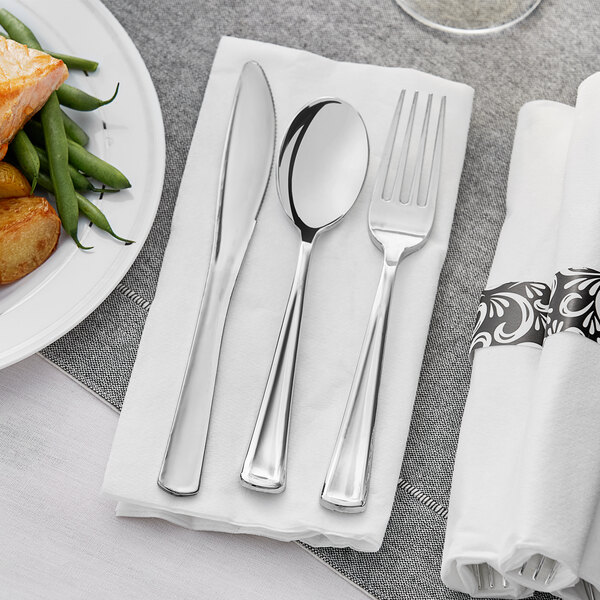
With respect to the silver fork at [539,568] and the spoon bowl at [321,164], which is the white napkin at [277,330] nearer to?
the spoon bowl at [321,164]

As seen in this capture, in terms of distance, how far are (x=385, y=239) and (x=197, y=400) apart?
0.27 metres

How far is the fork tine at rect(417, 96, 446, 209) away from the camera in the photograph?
79 cm

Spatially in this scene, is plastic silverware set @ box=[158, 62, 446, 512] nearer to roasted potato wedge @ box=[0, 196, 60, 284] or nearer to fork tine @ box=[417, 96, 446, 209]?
fork tine @ box=[417, 96, 446, 209]

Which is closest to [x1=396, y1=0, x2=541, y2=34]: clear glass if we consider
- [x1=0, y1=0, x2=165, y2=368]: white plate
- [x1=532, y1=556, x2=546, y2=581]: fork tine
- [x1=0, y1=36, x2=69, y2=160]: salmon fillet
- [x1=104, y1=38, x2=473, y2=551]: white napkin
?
[x1=104, y1=38, x2=473, y2=551]: white napkin

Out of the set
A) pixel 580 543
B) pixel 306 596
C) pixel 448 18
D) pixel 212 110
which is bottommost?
pixel 306 596

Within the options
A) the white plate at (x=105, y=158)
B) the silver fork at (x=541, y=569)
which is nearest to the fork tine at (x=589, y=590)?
the silver fork at (x=541, y=569)

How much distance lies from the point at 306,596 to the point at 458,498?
166mm

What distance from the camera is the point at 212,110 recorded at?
870mm

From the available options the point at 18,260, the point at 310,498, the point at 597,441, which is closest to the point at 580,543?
the point at 597,441

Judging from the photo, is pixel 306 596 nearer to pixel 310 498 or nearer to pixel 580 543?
pixel 310 498

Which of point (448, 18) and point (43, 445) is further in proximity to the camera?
point (448, 18)

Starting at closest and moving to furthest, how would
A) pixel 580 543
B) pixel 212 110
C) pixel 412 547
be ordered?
pixel 580 543 → pixel 412 547 → pixel 212 110

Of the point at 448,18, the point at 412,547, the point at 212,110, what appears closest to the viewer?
the point at 412,547

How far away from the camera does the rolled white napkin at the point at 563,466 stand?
57cm
